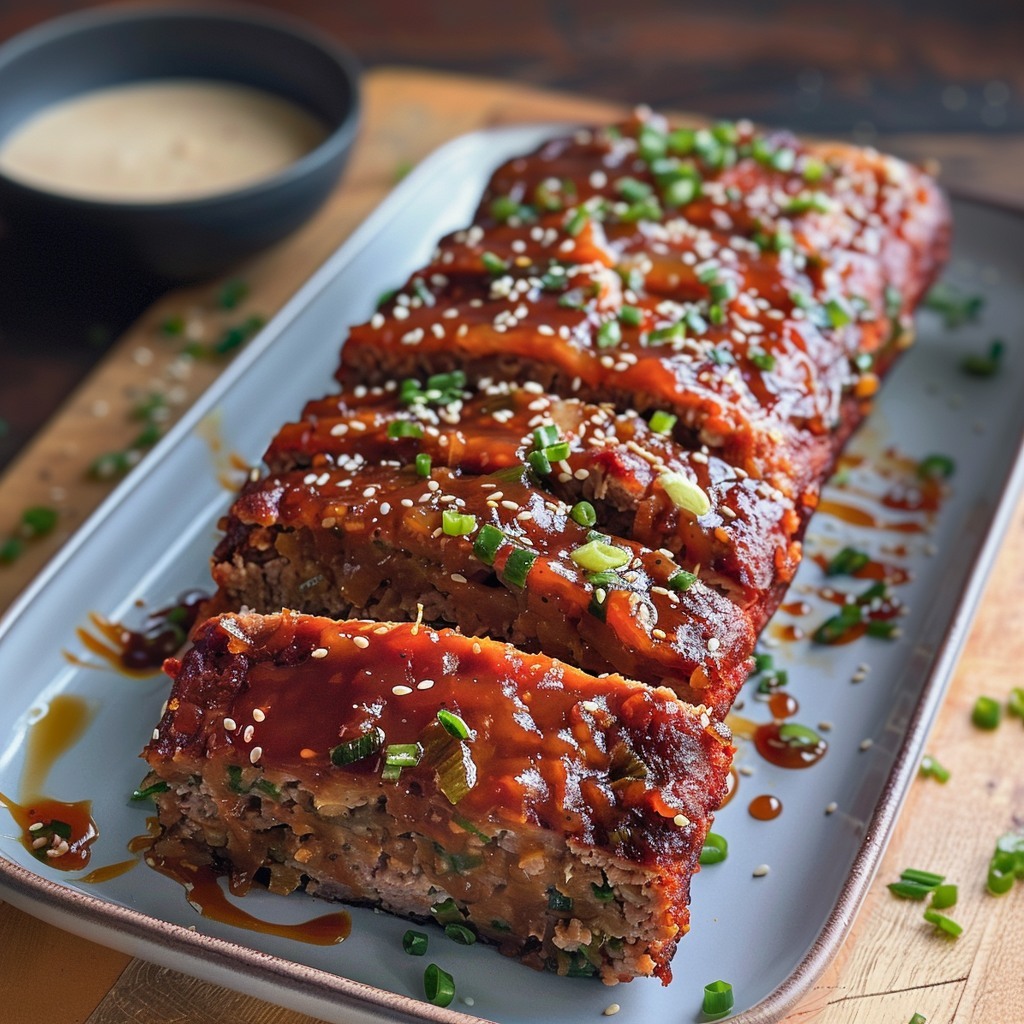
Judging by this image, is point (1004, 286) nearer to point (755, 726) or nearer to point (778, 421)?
point (778, 421)

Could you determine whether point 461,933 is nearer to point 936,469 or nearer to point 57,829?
point 57,829

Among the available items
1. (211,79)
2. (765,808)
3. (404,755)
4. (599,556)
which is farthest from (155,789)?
(211,79)

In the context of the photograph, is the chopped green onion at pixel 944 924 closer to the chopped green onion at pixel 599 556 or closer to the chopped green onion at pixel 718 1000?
the chopped green onion at pixel 718 1000

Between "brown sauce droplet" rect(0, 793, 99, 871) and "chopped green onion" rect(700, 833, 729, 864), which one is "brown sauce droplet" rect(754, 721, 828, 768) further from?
"brown sauce droplet" rect(0, 793, 99, 871)

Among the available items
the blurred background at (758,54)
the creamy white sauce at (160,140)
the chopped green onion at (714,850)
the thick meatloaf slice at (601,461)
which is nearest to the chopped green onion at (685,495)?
the thick meatloaf slice at (601,461)

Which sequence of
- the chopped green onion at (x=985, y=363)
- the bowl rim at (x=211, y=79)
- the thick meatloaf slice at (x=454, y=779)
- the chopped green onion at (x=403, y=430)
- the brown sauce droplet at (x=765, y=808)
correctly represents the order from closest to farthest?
the thick meatloaf slice at (x=454, y=779) < the brown sauce droplet at (x=765, y=808) < the chopped green onion at (x=403, y=430) < the chopped green onion at (x=985, y=363) < the bowl rim at (x=211, y=79)

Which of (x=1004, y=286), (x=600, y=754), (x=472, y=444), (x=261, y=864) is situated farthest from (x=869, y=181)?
(x=261, y=864)
